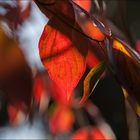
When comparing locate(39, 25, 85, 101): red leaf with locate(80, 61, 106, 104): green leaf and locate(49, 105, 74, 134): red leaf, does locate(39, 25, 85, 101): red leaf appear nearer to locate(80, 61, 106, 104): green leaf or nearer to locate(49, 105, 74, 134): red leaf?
locate(80, 61, 106, 104): green leaf

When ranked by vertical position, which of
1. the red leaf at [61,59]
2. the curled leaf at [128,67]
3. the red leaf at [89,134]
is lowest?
the red leaf at [89,134]

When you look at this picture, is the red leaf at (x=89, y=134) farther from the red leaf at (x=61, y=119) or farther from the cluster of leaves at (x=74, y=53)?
the cluster of leaves at (x=74, y=53)

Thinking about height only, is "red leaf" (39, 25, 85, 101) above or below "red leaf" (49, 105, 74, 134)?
above

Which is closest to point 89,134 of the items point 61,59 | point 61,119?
point 61,119

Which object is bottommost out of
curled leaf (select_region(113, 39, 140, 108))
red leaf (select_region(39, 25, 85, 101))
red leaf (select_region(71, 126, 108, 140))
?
red leaf (select_region(71, 126, 108, 140))

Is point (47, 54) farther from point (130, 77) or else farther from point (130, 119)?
point (130, 119)

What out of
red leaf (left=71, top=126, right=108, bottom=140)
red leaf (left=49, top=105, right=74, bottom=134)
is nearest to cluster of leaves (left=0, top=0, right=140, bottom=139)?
red leaf (left=71, top=126, right=108, bottom=140)

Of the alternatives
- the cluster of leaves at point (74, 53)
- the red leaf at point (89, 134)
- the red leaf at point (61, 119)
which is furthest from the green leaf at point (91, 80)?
the red leaf at point (61, 119)

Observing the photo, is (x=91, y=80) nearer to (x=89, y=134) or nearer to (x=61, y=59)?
(x=61, y=59)

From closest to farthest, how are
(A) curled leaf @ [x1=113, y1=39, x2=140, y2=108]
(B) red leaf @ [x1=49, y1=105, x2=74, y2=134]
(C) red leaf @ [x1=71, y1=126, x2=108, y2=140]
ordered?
(A) curled leaf @ [x1=113, y1=39, x2=140, y2=108] < (C) red leaf @ [x1=71, y1=126, x2=108, y2=140] < (B) red leaf @ [x1=49, y1=105, x2=74, y2=134]
